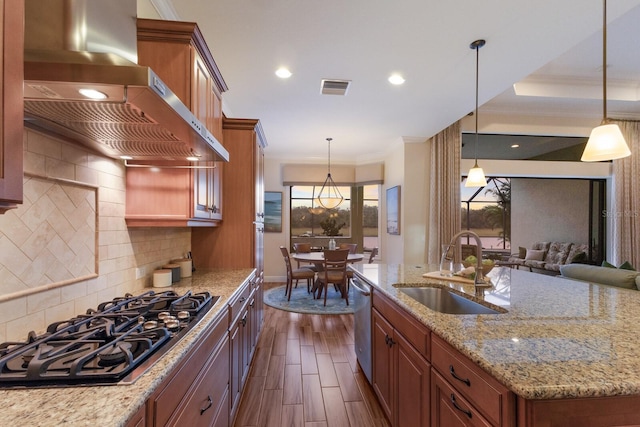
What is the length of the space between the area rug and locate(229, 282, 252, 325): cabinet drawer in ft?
7.11

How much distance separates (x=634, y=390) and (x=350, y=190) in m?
6.21

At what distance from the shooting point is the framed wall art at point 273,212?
6531 millimetres

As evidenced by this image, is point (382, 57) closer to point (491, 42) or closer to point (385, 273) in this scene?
point (491, 42)

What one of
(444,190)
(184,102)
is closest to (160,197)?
(184,102)

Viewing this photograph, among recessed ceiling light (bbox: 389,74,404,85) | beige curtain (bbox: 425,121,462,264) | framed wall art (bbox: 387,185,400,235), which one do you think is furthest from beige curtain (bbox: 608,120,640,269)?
recessed ceiling light (bbox: 389,74,404,85)

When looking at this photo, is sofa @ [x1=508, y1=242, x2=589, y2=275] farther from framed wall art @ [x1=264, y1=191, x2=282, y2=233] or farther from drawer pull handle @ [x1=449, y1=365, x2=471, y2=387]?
drawer pull handle @ [x1=449, y1=365, x2=471, y2=387]

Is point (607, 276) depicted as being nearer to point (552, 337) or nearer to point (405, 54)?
point (552, 337)

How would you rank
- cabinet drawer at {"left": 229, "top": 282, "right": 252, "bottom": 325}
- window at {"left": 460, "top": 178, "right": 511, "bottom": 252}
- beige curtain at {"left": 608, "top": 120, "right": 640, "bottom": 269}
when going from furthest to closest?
window at {"left": 460, "top": 178, "right": 511, "bottom": 252}
beige curtain at {"left": 608, "top": 120, "right": 640, "bottom": 269}
cabinet drawer at {"left": 229, "top": 282, "right": 252, "bottom": 325}

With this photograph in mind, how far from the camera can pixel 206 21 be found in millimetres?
2229

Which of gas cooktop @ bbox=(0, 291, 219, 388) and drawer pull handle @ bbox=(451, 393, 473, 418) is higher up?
gas cooktop @ bbox=(0, 291, 219, 388)

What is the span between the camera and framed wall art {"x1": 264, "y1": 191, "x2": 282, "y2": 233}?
6531 mm

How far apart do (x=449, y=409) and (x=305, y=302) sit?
3.93 meters

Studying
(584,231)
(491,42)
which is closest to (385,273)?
(491,42)

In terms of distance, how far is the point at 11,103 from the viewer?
652 millimetres
